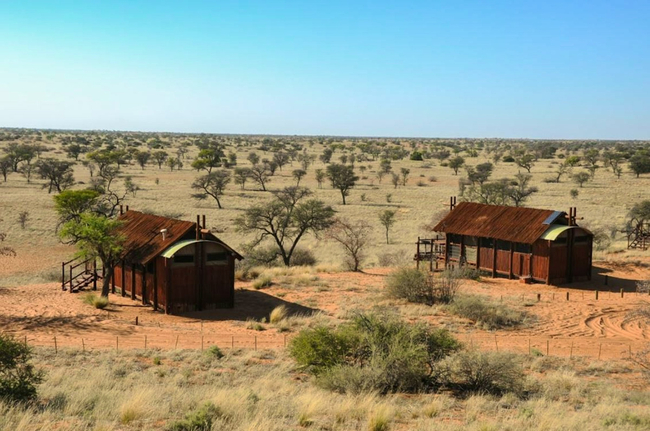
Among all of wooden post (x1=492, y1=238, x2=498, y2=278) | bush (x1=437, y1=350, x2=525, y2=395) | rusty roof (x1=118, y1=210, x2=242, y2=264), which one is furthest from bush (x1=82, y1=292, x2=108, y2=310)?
wooden post (x1=492, y1=238, x2=498, y2=278)

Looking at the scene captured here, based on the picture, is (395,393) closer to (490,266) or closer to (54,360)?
(54,360)

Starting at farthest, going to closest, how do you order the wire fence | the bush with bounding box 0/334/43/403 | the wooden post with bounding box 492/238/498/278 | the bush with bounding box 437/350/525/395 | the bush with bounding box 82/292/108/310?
the wooden post with bounding box 492/238/498/278, the bush with bounding box 82/292/108/310, the wire fence, the bush with bounding box 437/350/525/395, the bush with bounding box 0/334/43/403

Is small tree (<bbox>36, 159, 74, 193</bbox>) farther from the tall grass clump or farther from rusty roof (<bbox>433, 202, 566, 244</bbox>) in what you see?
the tall grass clump

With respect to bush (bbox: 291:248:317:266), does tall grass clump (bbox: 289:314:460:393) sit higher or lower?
higher

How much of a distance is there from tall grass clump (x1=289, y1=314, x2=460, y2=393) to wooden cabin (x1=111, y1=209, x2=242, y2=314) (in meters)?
9.80

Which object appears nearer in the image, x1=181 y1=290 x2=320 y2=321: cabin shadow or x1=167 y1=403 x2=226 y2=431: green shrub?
x1=167 y1=403 x2=226 y2=431: green shrub

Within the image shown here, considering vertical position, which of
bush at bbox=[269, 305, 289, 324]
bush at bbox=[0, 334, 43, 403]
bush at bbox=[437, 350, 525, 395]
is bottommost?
bush at bbox=[269, 305, 289, 324]

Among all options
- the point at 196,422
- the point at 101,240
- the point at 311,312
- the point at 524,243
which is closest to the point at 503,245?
the point at 524,243

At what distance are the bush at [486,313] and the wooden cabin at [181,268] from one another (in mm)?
8902

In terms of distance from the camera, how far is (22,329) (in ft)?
72.8

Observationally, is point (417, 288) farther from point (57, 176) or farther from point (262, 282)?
point (57, 176)

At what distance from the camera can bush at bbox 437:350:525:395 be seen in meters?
15.1

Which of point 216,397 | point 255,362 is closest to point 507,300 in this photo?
point 255,362

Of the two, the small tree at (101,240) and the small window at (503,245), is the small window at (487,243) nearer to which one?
the small window at (503,245)
